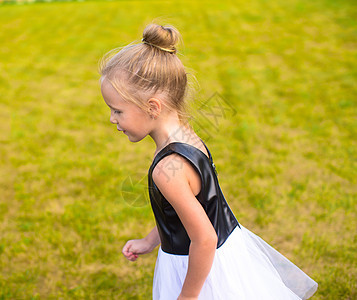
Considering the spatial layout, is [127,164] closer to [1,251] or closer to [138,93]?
[1,251]

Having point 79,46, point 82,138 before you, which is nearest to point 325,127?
point 82,138

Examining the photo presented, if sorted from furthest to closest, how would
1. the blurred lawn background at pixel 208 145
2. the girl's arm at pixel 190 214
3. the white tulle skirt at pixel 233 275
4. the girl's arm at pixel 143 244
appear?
the blurred lawn background at pixel 208 145 → the girl's arm at pixel 143 244 → the white tulle skirt at pixel 233 275 → the girl's arm at pixel 190 214

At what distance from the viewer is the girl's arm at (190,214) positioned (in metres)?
1.14

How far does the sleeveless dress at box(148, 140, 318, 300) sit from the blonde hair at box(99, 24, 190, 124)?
203mm

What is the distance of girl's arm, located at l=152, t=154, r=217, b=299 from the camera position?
3.75 ft

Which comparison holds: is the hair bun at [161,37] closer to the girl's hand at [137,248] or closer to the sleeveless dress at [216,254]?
the sleeveless dress at [216,254]

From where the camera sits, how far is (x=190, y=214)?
1139 millimetres

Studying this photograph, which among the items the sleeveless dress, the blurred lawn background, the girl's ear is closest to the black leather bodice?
the sleeveless dress

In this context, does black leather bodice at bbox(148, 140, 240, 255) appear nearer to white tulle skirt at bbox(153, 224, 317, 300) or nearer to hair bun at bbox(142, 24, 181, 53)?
white tulle skirt at bbox(153, 224, 317, 300)

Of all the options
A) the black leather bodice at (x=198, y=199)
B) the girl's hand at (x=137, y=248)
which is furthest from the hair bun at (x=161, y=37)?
the girl's hand at (x=137, y=248)

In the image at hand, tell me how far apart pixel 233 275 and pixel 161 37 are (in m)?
0.91

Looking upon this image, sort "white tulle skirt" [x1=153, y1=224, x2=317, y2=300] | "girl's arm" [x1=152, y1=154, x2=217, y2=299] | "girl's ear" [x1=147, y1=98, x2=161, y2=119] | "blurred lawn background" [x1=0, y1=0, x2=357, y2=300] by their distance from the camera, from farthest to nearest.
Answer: "blurred lawn background" [x1=0, y1=0, x2=357, y2=300]
"white tulle skirt" [x1=153, y1=224, x2=317, y2=300]
"girl's ear" [x1=147, y1=98, x2=161, y2=119]
"girl's arm" [x1=152, y1=154, x2=217, y2=299]

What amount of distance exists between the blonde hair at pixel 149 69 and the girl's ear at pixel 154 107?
0.7 inches

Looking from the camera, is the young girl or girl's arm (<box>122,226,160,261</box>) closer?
the young girl
